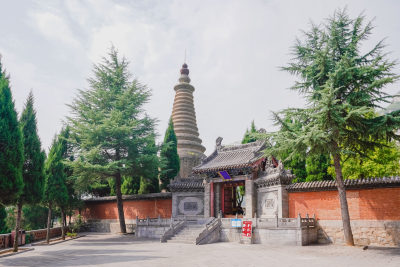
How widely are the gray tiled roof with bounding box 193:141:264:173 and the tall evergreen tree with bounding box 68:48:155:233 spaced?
179 inches

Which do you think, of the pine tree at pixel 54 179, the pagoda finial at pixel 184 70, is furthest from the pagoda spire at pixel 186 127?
the pine tree at pixel 54 179

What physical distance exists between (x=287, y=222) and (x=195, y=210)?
291 inches

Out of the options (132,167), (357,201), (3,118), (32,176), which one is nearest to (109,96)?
(132,167)

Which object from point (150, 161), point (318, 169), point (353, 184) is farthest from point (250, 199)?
point (318, 169)

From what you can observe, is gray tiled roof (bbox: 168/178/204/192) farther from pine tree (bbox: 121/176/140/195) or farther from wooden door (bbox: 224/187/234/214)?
pine tree (bbox: 121/176/140/195)

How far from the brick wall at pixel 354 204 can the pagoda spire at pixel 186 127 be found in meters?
15.8

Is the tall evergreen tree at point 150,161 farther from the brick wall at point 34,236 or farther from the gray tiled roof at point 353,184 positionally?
the gray tiled roof at point 353,184

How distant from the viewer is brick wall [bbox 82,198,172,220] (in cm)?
2203

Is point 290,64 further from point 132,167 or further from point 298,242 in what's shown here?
point 132,167

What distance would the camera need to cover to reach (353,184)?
14844 mm

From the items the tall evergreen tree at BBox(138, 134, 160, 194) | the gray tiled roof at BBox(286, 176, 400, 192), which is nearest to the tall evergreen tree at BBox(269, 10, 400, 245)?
the gray tiled roof at BBox(286, 176, 400, 192)

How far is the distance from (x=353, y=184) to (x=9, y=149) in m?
14.8

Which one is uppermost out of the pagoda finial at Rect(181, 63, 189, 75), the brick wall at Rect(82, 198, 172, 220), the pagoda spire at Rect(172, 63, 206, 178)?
the pagoda finial at Rect(181, 63, 189, 75)

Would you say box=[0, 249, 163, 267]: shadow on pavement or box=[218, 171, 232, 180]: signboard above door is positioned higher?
box=[218, 171, 232, 180]: signboard above door
